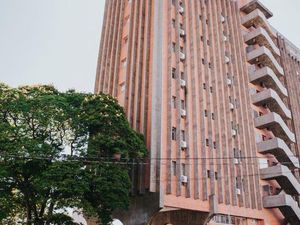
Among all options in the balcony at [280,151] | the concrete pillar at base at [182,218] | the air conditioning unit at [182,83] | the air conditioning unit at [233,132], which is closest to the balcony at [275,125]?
the balcony at [280,151]

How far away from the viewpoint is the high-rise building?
25.8 metres

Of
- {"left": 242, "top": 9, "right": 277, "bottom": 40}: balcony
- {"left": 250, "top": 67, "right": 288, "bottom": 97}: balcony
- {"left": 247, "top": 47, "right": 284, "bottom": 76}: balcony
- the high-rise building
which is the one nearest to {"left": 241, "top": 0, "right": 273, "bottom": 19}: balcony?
the high-rise building

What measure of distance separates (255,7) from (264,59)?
661 cm

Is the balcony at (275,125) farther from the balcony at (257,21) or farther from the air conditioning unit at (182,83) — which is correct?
the balcony at (257,21)

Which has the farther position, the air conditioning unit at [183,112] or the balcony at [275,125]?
the balcony at [275,125]

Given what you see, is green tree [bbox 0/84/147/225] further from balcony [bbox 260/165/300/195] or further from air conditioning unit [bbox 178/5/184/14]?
balcony [bbox 260/165/300/195]

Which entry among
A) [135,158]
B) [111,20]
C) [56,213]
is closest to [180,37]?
[111,20]

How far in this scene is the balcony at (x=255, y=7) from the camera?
39.5m

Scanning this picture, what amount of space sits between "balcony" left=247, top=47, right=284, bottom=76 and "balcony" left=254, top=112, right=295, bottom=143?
6802mm

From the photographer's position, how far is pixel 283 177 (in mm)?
31703

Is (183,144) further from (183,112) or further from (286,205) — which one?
(286,205)

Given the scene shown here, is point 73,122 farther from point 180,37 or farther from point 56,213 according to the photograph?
point 180,37

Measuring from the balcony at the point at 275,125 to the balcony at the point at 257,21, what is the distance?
12111mm

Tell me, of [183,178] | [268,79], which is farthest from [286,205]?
[268,79]
